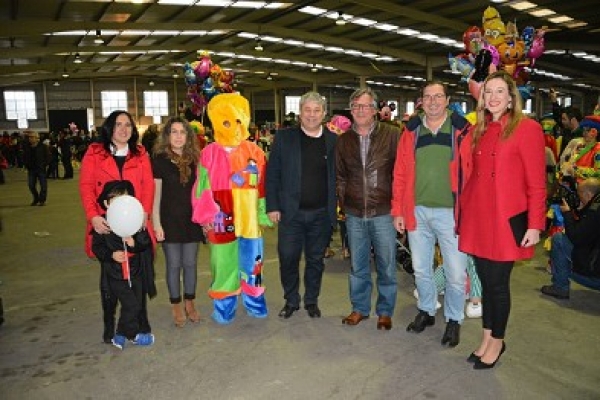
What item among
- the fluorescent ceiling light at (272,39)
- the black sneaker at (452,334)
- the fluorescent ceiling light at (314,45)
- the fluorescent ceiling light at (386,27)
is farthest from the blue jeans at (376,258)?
the fluorescent ceiling light at (314,45)

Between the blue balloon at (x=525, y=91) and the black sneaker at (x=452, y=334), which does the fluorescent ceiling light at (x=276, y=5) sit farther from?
the black sneaker at (x=452, y=334)

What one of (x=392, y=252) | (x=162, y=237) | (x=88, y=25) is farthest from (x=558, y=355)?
(x=88, y=25)

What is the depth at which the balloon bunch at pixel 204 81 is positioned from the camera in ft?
22.6

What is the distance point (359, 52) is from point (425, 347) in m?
19.2

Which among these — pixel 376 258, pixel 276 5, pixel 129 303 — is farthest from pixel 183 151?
pixel 276 5

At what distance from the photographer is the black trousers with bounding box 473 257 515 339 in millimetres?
2814

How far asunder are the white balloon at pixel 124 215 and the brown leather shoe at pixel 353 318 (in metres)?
1.70

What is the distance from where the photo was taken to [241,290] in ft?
12.9

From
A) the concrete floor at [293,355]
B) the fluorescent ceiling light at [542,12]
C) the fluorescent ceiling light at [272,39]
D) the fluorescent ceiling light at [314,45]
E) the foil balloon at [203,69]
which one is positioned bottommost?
the concrete floor at [293,355]

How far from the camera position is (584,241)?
365 cm

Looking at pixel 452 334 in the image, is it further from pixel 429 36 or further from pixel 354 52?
pixel 354 52

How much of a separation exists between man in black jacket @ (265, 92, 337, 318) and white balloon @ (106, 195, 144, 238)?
1032 mm

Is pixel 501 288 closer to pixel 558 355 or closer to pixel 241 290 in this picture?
pixel 558 355

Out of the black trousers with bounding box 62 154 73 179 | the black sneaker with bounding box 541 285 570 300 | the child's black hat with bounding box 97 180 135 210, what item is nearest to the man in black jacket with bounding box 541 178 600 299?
the black sneaker with bounding box 541 285 570 300
